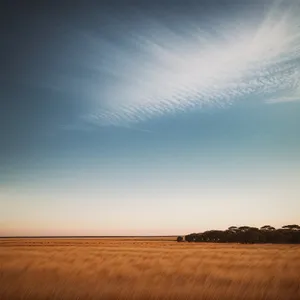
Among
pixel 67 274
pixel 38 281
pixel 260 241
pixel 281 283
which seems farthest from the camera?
pixel 260 241

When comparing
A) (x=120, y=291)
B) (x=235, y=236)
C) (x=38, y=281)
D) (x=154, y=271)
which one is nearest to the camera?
→ (x=120, y=291)

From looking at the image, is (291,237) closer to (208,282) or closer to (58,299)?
(208,282)

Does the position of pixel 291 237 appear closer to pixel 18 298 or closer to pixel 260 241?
pixel 260 241

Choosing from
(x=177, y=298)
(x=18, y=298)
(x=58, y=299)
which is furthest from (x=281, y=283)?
(x=18, y=298)

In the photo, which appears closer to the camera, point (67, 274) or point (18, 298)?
point (18, 298)

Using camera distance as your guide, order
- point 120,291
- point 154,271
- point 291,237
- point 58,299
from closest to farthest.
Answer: point 58,299 < point 120,291 < point 154,271 < point 291,237

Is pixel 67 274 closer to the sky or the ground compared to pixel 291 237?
closer to the ground

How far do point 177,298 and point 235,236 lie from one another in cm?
4565

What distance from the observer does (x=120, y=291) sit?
27.1 feet

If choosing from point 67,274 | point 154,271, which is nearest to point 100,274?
point 67,274

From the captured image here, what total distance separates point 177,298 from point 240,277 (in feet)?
9.92

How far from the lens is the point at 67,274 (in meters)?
10.6

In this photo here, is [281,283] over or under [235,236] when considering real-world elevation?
under

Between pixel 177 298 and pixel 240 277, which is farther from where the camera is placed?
pixel 240 277
